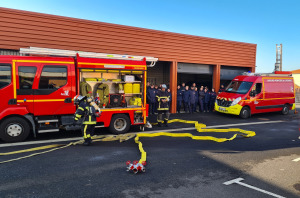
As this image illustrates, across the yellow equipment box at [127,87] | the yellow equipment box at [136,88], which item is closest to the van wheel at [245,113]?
the yellow equipment box at [136,88]

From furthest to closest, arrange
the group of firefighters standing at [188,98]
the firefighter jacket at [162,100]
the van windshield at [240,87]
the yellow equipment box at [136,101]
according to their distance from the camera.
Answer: the group of firefighters standing at [188,98], the van windshield at [240,87], the firefighter jacket at [162,100], the yellow equipment box at [136,101]

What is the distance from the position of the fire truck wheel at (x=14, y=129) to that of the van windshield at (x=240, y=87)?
34.0 feet

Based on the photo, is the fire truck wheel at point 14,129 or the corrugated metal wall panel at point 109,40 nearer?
the fire truck wheel at point 14,129

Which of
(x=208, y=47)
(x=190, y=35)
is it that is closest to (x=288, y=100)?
(x=208, y=47)

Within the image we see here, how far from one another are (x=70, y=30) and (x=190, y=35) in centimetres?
723

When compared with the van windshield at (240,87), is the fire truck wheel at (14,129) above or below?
below

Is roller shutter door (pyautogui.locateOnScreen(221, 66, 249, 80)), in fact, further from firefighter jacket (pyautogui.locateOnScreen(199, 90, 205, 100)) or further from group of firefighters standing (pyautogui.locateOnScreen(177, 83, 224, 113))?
firefighter jacket (pyautogui.locateOnScreen(199, 90, 205, 100))

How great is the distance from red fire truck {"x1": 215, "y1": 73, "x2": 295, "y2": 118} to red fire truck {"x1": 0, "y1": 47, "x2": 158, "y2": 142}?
5.91 m

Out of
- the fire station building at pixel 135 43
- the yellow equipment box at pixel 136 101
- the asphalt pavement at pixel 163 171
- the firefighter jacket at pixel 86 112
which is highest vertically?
the fire station building at pixel 135 43

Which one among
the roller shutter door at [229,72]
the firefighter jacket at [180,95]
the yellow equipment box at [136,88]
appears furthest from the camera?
the roller shutter door at [229,72]

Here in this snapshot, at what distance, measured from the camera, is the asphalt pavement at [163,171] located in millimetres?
3963

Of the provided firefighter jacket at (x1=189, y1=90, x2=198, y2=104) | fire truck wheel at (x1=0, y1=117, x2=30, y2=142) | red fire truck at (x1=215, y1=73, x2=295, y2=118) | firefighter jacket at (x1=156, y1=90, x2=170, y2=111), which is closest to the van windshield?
red fire truck at (x1=215, y1=73, x2=295, y2=118)

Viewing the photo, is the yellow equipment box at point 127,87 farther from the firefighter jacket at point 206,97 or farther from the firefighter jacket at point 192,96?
the firefighter jacket at point 206,97

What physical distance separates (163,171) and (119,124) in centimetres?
392
